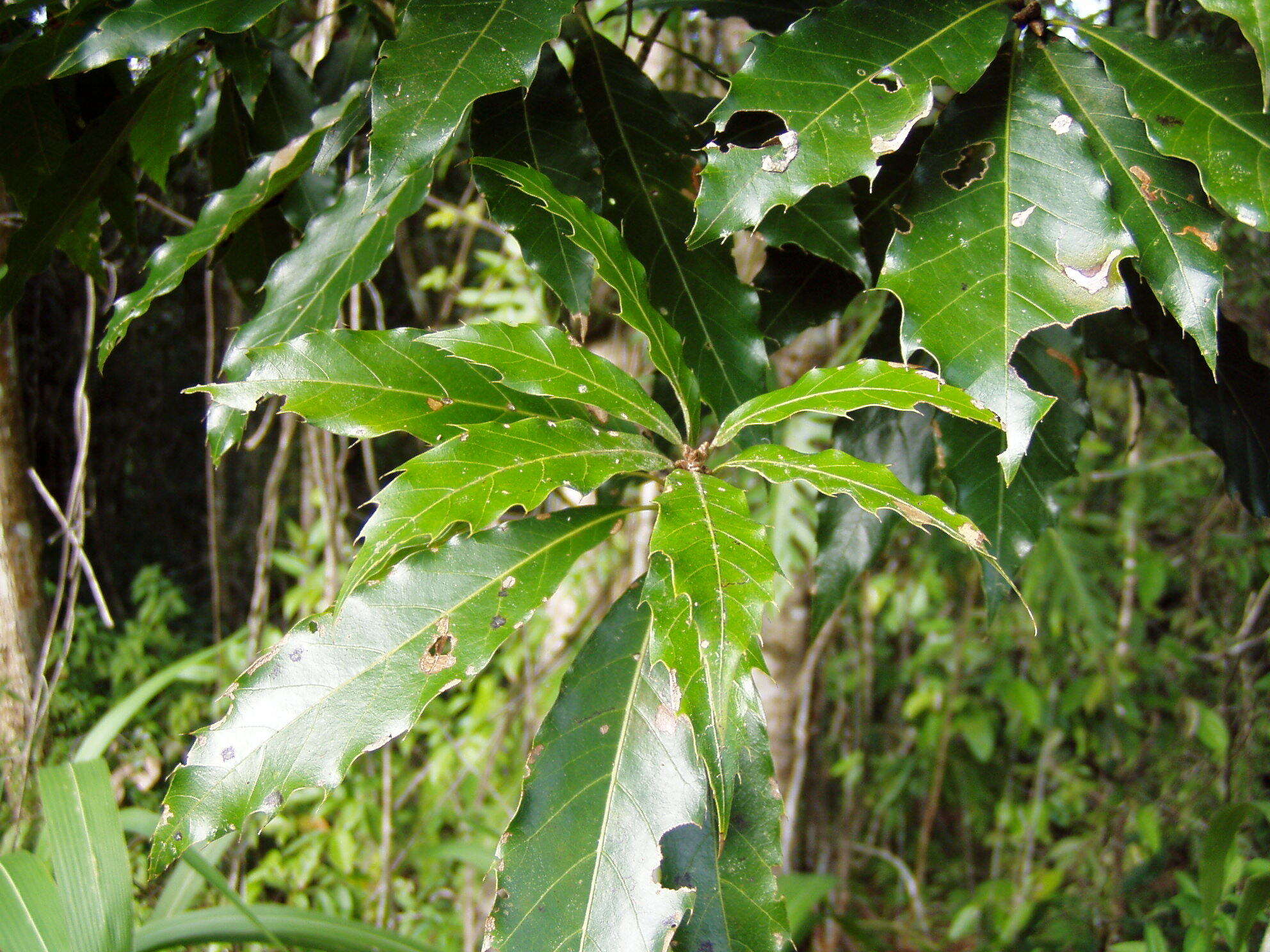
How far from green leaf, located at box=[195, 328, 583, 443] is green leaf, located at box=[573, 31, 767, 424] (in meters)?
0.13

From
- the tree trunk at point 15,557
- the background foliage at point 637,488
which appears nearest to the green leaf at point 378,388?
the background foliage at point 637,488

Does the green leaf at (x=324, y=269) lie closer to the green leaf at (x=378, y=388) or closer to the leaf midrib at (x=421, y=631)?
the green leaf at (x=378, y=388)

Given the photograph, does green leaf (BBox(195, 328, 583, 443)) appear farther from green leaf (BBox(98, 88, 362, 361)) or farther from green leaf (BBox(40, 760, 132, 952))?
green leaf (BBox(40, 760, 132, 952))

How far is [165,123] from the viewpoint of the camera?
816 mm

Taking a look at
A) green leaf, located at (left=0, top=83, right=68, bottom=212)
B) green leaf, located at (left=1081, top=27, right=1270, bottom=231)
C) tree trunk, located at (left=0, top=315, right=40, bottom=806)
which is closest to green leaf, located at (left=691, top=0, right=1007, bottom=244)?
green leaf, located at (left=1081, top=27, right=1270, bottom=231)

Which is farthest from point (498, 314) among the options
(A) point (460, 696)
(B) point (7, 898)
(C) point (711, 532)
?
(C) point (711, 532)

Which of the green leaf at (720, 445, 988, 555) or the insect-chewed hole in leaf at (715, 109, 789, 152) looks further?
the insect-chewed hole in leaf at (715, 109, 789, 152)

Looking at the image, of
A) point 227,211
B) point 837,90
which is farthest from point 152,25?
point 837,90

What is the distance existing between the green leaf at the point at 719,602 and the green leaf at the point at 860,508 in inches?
10.8

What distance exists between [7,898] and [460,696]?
1603 millimetres

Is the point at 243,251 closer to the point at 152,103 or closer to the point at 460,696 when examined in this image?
the point at 152,103

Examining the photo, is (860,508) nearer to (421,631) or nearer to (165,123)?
(421,631)

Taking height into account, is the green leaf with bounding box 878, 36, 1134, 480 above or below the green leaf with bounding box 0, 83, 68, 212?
below

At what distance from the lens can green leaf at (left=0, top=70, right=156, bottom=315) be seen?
73cm
